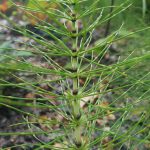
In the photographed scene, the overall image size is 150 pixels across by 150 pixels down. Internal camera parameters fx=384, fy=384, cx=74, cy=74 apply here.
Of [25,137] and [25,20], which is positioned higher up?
[25,20]

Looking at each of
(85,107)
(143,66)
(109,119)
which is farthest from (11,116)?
(143,66)

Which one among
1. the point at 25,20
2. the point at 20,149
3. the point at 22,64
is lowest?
the point at 20,149

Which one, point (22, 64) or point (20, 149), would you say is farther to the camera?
point (20, 149)

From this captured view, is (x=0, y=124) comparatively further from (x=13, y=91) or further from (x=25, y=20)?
(x=25, y=20)

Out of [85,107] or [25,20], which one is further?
[25,20]

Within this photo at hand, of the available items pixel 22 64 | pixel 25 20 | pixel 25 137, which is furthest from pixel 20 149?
pixel 25 20

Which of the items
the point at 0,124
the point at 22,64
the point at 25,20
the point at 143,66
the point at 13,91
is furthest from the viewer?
the point at 25,20

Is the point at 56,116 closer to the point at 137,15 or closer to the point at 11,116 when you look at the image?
the point at 11,116

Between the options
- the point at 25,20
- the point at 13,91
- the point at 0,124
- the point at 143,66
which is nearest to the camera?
the point at 143,66

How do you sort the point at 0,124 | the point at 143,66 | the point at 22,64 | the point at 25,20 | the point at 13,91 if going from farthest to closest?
the point at 25,20 < the point at 13,91 < the point at 0,124 < the point at 143,66 < the point at 22,64
